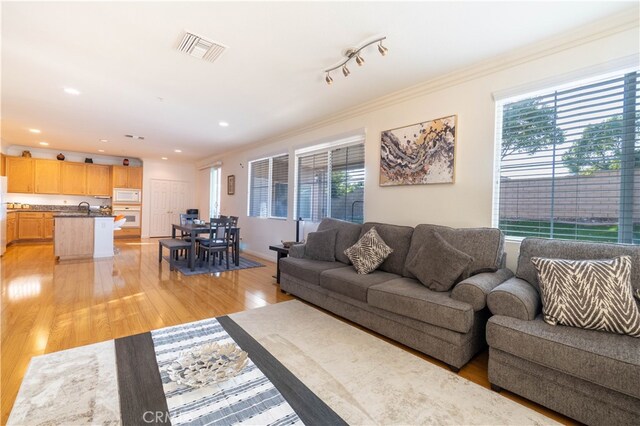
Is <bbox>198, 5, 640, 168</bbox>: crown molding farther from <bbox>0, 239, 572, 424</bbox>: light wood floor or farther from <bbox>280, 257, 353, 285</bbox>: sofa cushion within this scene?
<bbox>0, 239, 572, 424</bbox>: light wood floor

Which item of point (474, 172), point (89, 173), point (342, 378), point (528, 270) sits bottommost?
point (342, 378)

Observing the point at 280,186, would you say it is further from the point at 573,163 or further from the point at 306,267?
the point at 573,163

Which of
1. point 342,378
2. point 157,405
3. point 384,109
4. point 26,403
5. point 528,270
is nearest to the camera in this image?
point 157,405

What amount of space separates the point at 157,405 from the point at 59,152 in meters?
9.65

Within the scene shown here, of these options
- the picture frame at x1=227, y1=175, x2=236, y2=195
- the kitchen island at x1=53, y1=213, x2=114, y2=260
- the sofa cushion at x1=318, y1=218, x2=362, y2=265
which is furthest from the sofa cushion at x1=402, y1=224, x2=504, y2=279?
the kitchen island at x1=53, y1=213, x2=114, y2=260

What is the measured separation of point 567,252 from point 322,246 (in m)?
2.40

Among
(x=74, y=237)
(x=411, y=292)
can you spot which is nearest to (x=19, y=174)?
(x=74, y=237)

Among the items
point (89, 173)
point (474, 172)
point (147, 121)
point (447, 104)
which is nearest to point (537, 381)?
point (474, 172)

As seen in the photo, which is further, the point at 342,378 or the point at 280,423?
the point at 342,378

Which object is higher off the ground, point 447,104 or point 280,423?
point 447,104

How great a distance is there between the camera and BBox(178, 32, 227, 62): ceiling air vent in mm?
2451

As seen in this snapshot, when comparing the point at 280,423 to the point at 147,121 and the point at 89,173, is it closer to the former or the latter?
the point at 147,121

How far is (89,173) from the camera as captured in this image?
26.9 ft

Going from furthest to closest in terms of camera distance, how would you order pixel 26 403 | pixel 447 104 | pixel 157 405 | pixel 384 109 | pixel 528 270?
1. pixel 384 109
2. pixel 447 104
3. pixel 528 270
4. pixel 26 403
5. pixel 157 405
